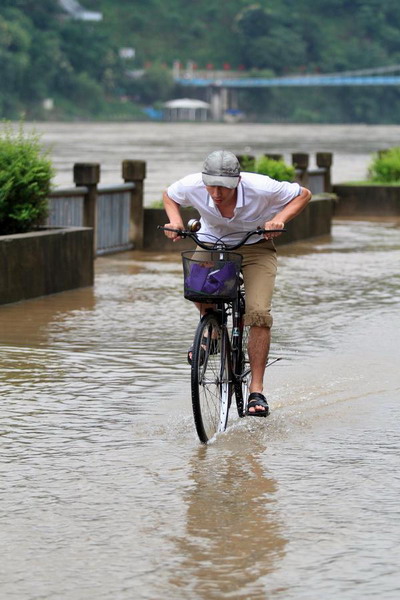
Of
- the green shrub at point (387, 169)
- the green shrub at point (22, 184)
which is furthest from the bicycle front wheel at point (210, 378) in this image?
the green shrub at point (387, 169)

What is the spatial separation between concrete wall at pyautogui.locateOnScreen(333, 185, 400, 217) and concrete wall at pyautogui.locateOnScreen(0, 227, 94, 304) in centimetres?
1222

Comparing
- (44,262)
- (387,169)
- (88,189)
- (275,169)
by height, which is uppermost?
(275,169)

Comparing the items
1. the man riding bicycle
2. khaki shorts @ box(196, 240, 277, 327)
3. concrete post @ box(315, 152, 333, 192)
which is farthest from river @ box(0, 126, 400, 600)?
concrete post @ box(315, 152, 333, 192)

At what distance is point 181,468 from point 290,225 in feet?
41.4

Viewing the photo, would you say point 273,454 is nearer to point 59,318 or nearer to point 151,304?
point 59,318

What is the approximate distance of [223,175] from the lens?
7328 millimetres

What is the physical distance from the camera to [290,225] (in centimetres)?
1925

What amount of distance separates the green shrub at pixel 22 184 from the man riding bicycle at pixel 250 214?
5.26 meters

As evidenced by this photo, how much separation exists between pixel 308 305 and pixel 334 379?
379 centimetres

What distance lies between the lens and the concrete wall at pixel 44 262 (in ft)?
40.8

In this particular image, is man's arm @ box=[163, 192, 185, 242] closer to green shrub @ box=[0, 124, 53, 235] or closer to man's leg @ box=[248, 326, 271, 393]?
man's leg @ box=[248, 326, 271, 393]

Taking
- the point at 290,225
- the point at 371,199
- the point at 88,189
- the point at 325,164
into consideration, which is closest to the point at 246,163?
the point at 290,225

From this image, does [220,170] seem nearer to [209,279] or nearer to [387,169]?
[209,279]

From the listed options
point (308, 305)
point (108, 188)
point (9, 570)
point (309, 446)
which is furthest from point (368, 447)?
point (108, 188)
